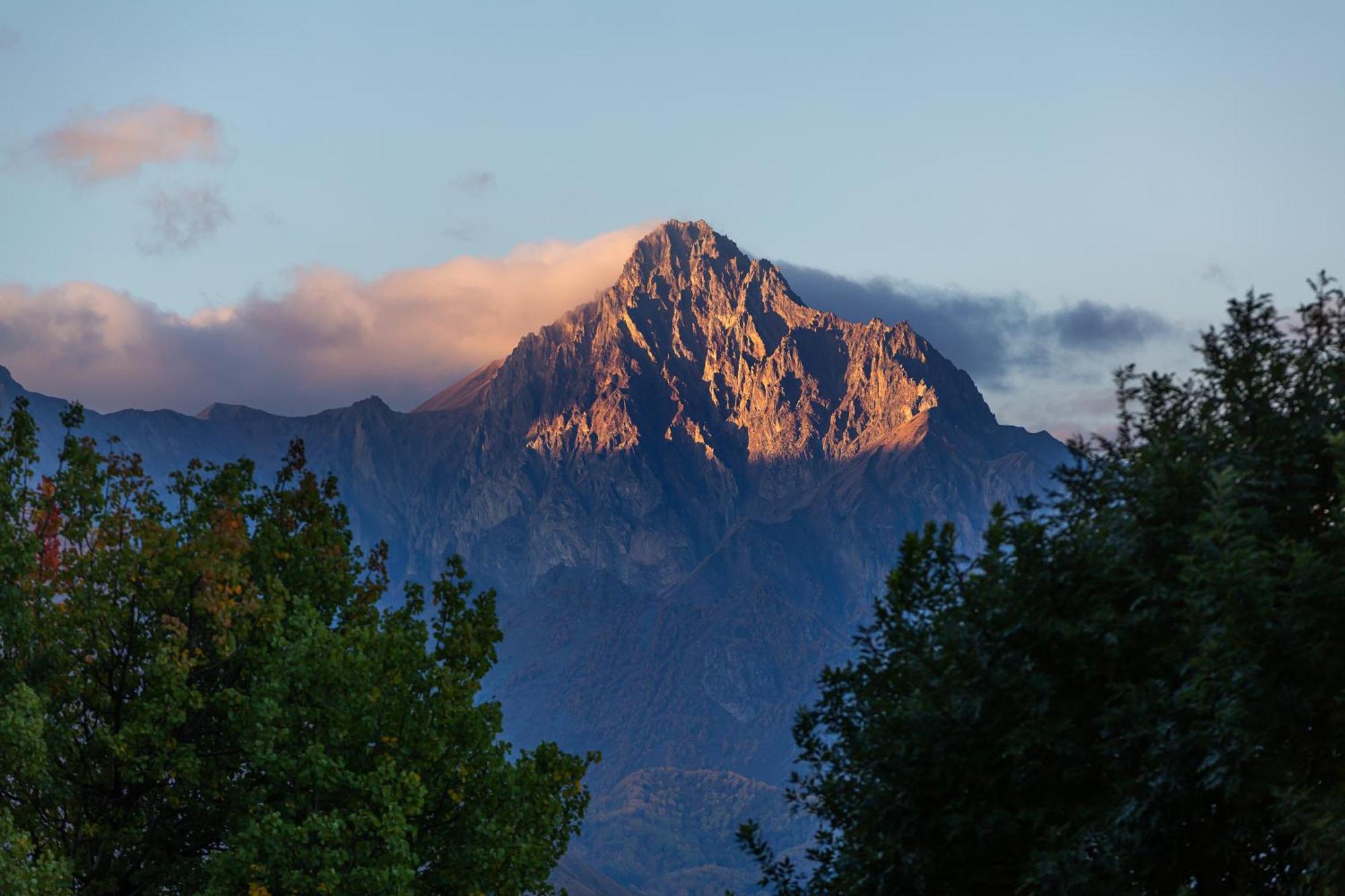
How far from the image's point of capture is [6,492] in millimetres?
31719

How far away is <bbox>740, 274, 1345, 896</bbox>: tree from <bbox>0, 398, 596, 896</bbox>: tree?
8.42 m

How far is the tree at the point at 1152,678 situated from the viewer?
21.0 metres

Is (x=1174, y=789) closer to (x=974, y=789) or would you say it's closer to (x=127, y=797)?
(x=974, y=789)

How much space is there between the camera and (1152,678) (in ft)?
79.3

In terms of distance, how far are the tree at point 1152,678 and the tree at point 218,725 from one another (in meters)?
8.42

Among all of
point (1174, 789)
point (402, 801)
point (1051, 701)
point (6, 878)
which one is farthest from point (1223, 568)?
point (6, 878)

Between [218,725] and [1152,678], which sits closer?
[1152,678]

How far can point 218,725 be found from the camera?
33.1m

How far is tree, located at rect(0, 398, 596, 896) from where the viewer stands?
96.5 ft

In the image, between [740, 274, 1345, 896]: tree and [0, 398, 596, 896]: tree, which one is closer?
[740, 274, 1345, 896]: tree

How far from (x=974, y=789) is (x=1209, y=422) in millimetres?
7374

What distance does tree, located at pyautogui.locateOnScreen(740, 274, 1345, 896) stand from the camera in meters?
21.0

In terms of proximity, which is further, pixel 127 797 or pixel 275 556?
pixel 275 556

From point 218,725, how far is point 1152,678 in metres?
19.7
